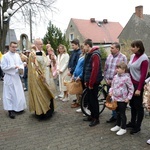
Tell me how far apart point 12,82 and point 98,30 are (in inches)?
1782

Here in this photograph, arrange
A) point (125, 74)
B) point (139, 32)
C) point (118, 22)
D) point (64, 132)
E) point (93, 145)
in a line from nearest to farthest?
1. point (93, 145)
2. point (125, 74)
3. point (64, 132)
4. point (139, 32)
5. point (118, 22)

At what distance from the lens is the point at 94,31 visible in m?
48.8

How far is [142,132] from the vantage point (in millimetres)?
4609

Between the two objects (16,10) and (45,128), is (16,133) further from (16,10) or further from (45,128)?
(16,10)

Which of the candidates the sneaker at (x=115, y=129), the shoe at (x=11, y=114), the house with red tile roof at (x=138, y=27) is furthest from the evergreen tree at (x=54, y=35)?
the sneaker at (x=115, y=129)

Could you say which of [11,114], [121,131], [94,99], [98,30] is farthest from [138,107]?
[98,30]

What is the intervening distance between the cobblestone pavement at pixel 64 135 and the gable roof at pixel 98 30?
41718mm

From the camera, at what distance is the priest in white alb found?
5.87m

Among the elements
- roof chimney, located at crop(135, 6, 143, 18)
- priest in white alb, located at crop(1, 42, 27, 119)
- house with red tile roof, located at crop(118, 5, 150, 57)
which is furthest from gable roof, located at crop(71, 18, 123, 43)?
priest in white alb, located at crop(1, 42, 27, 119)

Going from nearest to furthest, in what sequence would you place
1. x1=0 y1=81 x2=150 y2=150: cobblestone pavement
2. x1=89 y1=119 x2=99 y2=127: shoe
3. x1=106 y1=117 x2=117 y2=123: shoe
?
x1=0 y1=81 x2=150 y2=150: cobblestone pavement, x1=89 y1=119 x2=99 y2=127: shoe, x1=106 y1=117 x2=117 y2=123: shoe

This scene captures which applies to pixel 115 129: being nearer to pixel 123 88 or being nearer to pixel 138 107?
pixel 138 107

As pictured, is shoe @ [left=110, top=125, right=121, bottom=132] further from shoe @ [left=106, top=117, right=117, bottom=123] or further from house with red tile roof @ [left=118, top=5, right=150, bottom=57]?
house with red tile roof @ [left=118, top=5, right=150, bottom=57]

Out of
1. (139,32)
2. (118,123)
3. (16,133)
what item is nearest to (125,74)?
(118,123)

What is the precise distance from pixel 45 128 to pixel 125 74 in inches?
81.9
